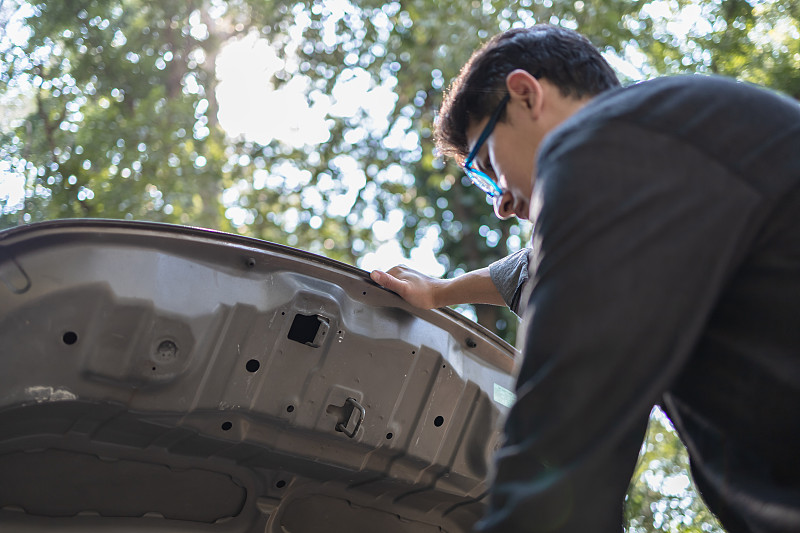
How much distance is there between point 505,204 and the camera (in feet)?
5.24

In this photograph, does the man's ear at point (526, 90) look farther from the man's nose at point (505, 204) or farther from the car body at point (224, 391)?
the car body at point (224, 391)

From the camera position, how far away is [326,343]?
217cm

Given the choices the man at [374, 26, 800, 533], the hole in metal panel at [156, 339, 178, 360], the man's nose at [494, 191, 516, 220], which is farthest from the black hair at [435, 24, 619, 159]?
the hole in metal panel at [156, 339, 178, 360]

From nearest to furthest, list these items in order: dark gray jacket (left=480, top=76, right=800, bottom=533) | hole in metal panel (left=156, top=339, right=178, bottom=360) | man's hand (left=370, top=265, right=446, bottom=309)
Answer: dark gray jacket (left=480, top=76, right=800, bottom=533) → hole in metal panel (left=156, top=339, right=178, bottom=360) → man's hand (left=370, top=265, right=446, bottom=309)

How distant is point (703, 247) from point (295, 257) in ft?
4.76

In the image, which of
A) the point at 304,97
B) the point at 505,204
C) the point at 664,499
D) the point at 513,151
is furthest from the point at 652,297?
the point at 304,97

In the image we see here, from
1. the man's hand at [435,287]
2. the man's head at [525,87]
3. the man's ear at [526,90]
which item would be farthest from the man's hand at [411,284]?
the man's ear at [526,90]

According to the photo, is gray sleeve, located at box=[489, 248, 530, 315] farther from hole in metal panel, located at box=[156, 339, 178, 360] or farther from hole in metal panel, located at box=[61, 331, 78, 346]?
hole in metal panel, located at box=[61, 331, 78, 346]

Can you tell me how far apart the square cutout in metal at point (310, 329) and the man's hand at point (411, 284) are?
0.23 metres

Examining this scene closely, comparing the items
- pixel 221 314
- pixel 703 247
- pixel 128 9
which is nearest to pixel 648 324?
pixel 703 247

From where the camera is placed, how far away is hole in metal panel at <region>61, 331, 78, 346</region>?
182 cm

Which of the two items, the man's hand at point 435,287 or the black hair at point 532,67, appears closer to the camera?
the black hair at point 532,67

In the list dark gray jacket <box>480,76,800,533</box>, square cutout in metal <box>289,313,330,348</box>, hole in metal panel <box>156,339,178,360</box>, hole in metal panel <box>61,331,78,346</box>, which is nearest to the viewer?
dark gray jacket <box>480,76,800,533</box>

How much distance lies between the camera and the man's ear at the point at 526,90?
1.39 metres
